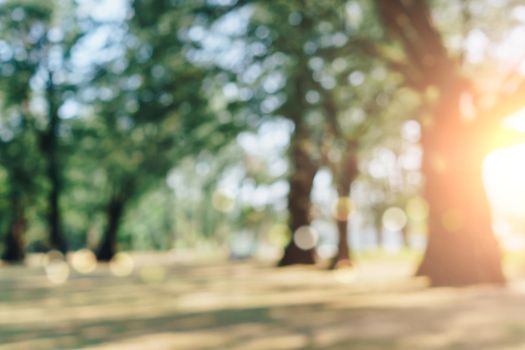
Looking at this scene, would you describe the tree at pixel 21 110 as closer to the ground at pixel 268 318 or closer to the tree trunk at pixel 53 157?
the tree trunk at pixel 53 157

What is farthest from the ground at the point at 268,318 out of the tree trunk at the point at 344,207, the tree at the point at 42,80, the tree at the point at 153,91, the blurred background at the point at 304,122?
the tree at the point at 42,80

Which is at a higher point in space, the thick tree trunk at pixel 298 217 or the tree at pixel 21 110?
the tree at pixel 21 110

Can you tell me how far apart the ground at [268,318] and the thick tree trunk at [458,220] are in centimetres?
77

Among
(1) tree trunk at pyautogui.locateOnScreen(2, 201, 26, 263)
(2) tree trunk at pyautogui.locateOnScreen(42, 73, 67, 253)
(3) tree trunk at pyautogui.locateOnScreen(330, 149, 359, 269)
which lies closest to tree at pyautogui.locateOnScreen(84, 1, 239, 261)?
(3) tree trunk at pyautogui.locateOnScreen(330, 149, 359, 269)

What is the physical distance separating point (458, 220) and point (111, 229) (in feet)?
110

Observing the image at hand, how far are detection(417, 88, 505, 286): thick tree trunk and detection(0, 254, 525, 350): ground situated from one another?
2.51ft

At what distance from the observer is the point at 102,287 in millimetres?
23812

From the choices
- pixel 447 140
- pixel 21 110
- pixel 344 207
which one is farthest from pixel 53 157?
pixel 447 140

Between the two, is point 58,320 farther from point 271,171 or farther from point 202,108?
point 271,171

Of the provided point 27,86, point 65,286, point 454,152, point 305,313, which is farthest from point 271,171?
point 305,313

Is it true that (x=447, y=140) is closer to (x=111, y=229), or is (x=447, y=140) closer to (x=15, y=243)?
(x=111, y=229)

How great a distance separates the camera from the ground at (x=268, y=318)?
980 cm

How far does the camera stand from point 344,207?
32281 millimetres

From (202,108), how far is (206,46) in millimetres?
1526
